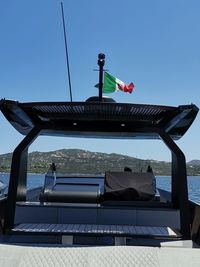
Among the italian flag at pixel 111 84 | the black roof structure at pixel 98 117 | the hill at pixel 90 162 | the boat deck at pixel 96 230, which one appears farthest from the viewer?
the hill at pixel 90 162

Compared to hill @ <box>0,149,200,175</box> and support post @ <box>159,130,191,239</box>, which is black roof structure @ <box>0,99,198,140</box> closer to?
support post @ <box>159,130,191,239</box>

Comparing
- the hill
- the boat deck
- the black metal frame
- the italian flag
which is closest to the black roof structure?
the black metal frame

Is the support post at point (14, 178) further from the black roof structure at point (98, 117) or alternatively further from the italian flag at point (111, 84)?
the italian flag at point (111, 84)

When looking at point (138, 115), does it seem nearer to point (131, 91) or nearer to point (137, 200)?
point (137, 200)

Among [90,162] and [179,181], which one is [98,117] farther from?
[90,162]

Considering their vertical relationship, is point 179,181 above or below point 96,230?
above

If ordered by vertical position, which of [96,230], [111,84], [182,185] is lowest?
[96,230]

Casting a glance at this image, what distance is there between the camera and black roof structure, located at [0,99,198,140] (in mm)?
4715

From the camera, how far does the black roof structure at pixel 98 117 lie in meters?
4.71

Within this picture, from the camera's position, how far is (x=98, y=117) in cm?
529

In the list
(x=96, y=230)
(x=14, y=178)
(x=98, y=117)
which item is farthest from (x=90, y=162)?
(x=96, y=230)

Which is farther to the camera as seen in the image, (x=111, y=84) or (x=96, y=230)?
(x=111, y=84)

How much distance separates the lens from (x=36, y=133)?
5.10m

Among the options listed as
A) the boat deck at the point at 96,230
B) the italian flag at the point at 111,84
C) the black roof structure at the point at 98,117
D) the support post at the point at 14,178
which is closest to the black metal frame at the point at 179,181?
the support post at the point at 14,178
